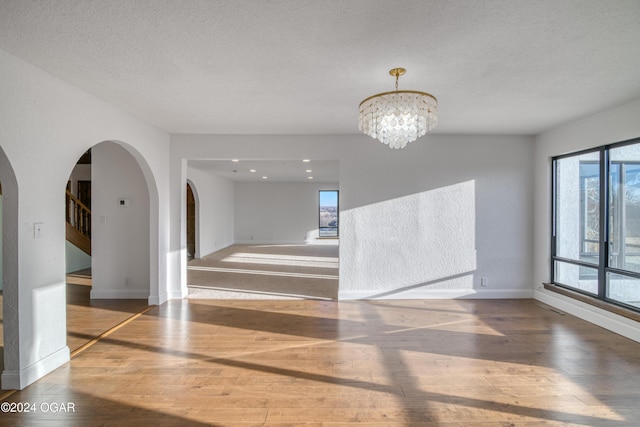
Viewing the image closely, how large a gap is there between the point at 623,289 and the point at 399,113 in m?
3.38

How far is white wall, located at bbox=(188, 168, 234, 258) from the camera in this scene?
8695mm

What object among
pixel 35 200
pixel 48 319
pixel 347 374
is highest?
pixel 35 200

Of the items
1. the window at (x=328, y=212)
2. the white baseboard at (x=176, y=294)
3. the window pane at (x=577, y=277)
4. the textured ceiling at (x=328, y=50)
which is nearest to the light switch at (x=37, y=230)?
the textured ceiling at (x=328, y=50)

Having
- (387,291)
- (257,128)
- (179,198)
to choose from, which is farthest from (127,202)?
(387,291)

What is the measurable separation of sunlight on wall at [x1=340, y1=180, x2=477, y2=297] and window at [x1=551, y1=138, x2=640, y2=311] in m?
1.14

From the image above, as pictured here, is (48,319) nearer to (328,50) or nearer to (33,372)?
(33,372)

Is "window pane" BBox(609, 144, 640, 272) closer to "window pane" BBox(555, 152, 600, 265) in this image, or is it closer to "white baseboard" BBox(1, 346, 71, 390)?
A: "window pane" BBox(555, 152, 600, 265)

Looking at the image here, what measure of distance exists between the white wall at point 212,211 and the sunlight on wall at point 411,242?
16.6 feet

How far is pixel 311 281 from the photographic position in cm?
602

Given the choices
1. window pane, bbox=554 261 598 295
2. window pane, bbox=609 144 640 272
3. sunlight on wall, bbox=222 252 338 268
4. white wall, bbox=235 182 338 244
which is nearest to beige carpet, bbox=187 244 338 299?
sunlight on wall, bbox=222 252 338 268

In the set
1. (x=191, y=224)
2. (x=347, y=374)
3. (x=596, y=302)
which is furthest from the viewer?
(x=191, y=224)

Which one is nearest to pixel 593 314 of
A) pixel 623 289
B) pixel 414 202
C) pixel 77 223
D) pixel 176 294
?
pixel 623 289

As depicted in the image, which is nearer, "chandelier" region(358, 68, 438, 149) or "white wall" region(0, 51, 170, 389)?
"white wall" region(0, 51, 170, 389)

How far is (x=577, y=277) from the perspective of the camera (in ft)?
14.0
